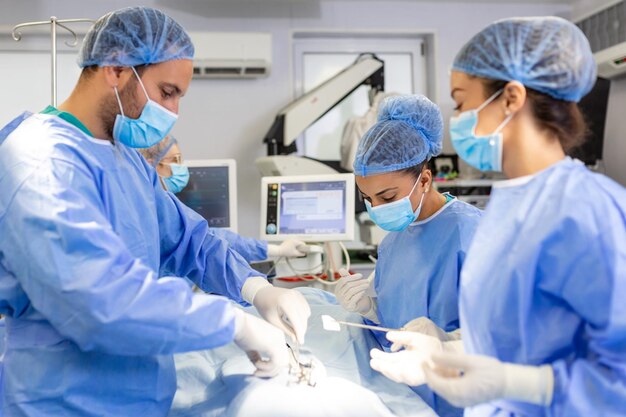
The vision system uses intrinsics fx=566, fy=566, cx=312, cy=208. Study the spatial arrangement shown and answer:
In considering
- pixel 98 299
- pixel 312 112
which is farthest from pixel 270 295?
pixel 312 112

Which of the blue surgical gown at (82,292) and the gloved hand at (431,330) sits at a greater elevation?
the blue surgical gown at (82,292)

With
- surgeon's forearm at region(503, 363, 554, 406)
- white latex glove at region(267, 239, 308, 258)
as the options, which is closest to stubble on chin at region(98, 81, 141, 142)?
surgeon's forearm at region(503, 363, 554, 406)

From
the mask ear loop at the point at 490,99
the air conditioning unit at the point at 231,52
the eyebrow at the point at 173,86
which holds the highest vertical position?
the air conditioning unit at the point at 231,52

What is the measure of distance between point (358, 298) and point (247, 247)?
838mm

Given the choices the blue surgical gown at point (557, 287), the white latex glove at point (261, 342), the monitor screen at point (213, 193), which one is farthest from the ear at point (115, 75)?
the monitor screen at point (213, 193)

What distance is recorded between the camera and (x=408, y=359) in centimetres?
101

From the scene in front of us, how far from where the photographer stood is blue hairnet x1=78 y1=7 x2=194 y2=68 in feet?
3.71

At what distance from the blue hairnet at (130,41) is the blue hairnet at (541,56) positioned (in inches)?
24.7

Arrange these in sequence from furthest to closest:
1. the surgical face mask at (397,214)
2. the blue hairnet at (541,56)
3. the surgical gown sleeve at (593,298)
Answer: the surgical face mask at (397,214) → the blue hairnet at (541,56) → the surgical gown sleeve at (593,298)

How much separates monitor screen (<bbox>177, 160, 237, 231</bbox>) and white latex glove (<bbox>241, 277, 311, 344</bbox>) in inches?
58.5

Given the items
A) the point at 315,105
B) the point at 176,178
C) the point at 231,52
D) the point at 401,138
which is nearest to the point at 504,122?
the point at 401,138

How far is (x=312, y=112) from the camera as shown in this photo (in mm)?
3520

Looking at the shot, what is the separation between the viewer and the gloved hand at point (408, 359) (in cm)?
100

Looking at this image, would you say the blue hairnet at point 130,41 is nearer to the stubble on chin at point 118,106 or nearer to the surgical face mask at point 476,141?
the stubble on chin at point 118,106
